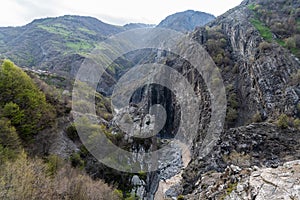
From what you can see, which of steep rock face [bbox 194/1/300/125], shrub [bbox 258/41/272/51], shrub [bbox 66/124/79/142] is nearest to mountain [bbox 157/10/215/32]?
steep rock face [bbox 194/1/300/125]

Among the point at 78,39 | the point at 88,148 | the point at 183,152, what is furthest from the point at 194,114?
the point at 78,39

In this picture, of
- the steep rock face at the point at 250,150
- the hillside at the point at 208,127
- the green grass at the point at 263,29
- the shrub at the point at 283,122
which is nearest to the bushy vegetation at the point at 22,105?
the hillside at the point at 208,127

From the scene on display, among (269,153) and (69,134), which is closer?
(269,153)

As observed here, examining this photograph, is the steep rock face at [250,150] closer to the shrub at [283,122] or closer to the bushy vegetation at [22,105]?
the shrub at [283,122]

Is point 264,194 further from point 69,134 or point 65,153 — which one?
point 69,134

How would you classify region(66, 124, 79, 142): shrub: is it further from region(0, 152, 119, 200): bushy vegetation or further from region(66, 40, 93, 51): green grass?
region(66, 40, 93, 51): green grass

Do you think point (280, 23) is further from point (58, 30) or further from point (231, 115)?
point (58, 30)

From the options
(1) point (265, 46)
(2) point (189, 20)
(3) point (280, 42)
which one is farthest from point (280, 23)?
(2) point (189, 20)

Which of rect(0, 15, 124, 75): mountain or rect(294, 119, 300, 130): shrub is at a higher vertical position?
rect(0, 15, 124, 75): mountain
